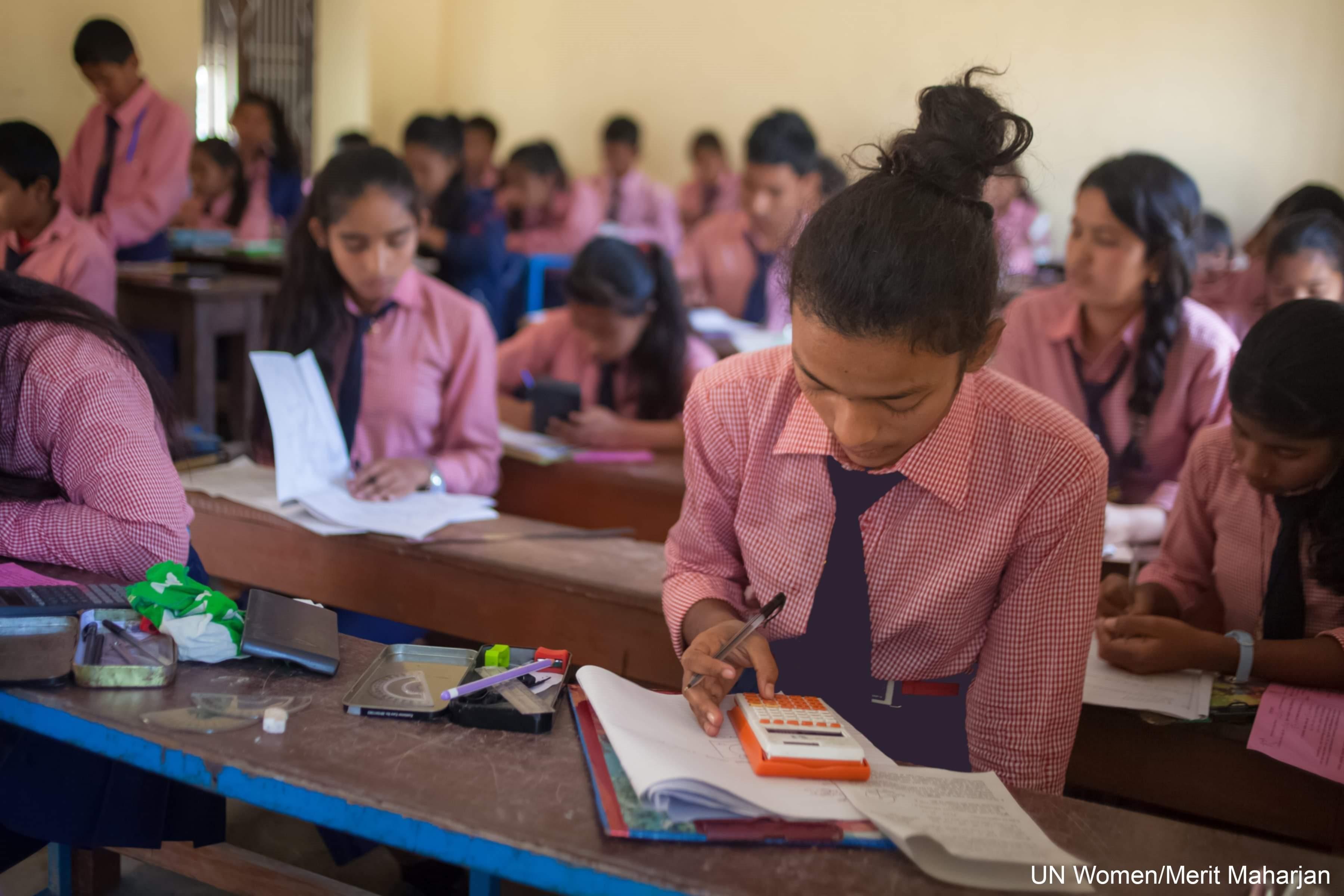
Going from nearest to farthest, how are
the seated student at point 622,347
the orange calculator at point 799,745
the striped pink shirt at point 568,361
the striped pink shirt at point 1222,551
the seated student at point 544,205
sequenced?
the orange calculator at point 799,745, the striped pink shirt at point 1222,551, the seated student at point 622,347, the striped pink shirt at point 568,361, the seated student at point 544,205

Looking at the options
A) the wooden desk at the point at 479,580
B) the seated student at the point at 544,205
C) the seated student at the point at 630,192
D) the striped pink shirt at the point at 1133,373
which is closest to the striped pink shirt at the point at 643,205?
the seated student at the point at 630,192

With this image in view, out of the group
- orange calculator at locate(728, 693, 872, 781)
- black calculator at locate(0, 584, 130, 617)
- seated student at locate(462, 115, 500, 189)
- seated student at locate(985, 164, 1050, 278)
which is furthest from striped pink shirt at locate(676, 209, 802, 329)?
seated student at locate(462, 115, 500, 189)

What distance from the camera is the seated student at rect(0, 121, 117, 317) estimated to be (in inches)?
109

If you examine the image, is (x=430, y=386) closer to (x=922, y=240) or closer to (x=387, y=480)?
(x=387, y=480)

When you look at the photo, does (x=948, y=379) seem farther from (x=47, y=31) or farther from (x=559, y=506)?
(x=47, y=31)

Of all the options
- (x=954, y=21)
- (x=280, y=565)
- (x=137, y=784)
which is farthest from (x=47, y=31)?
(x=954, y=21)

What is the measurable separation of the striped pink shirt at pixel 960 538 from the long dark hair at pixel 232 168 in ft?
17.9

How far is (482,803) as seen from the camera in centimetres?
92

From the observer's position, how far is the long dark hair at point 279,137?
6.46 meters

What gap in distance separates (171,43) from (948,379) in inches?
215

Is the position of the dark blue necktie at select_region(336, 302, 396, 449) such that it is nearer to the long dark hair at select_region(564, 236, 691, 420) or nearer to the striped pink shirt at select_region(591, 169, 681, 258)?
the long dark hair at select_region(564, 236, 691, 420)

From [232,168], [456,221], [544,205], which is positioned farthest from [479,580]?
[544,205]

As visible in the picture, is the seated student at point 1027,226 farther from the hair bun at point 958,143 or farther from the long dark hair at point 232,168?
the hair bun at point 958,143

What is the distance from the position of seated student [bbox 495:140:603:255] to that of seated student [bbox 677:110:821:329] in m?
2.54
